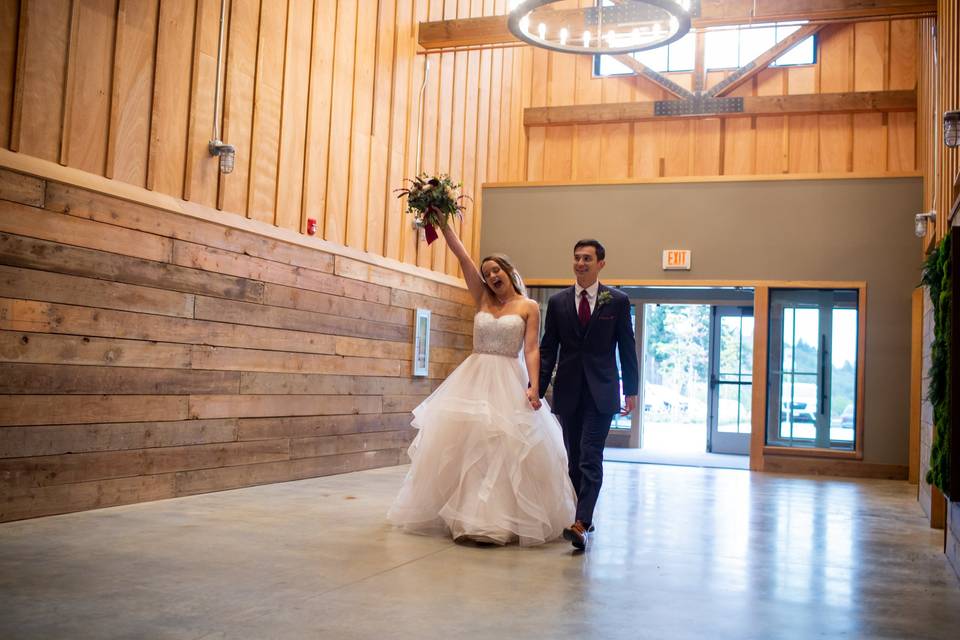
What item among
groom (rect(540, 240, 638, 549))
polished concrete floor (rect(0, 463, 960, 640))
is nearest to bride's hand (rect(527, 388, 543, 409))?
groom (rect(540, 240, 638, 549))

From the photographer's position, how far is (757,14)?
27.4ft

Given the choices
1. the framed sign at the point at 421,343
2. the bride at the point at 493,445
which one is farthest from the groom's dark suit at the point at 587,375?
the framed sign at the point at 421,343

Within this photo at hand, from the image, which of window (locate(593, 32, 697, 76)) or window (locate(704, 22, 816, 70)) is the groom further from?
window (locate(704, 22, 816, 70))

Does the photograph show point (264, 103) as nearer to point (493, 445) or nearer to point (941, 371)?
point (493, 445)

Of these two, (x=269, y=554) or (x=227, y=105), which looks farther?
(x=227, y=105)

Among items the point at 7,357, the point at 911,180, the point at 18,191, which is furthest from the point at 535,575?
the point at 911,180

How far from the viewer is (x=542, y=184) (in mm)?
10570

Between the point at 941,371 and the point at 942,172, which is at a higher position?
the point at 942,172

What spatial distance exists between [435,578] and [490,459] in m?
0.99

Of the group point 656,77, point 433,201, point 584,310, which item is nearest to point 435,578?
point 584,310

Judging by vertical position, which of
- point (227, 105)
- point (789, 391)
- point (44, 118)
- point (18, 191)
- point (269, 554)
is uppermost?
point (227, 105)

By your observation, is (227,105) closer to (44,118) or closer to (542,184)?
(44,118)

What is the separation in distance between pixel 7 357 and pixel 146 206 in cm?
125

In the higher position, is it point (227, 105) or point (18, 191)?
point (227, 105)
